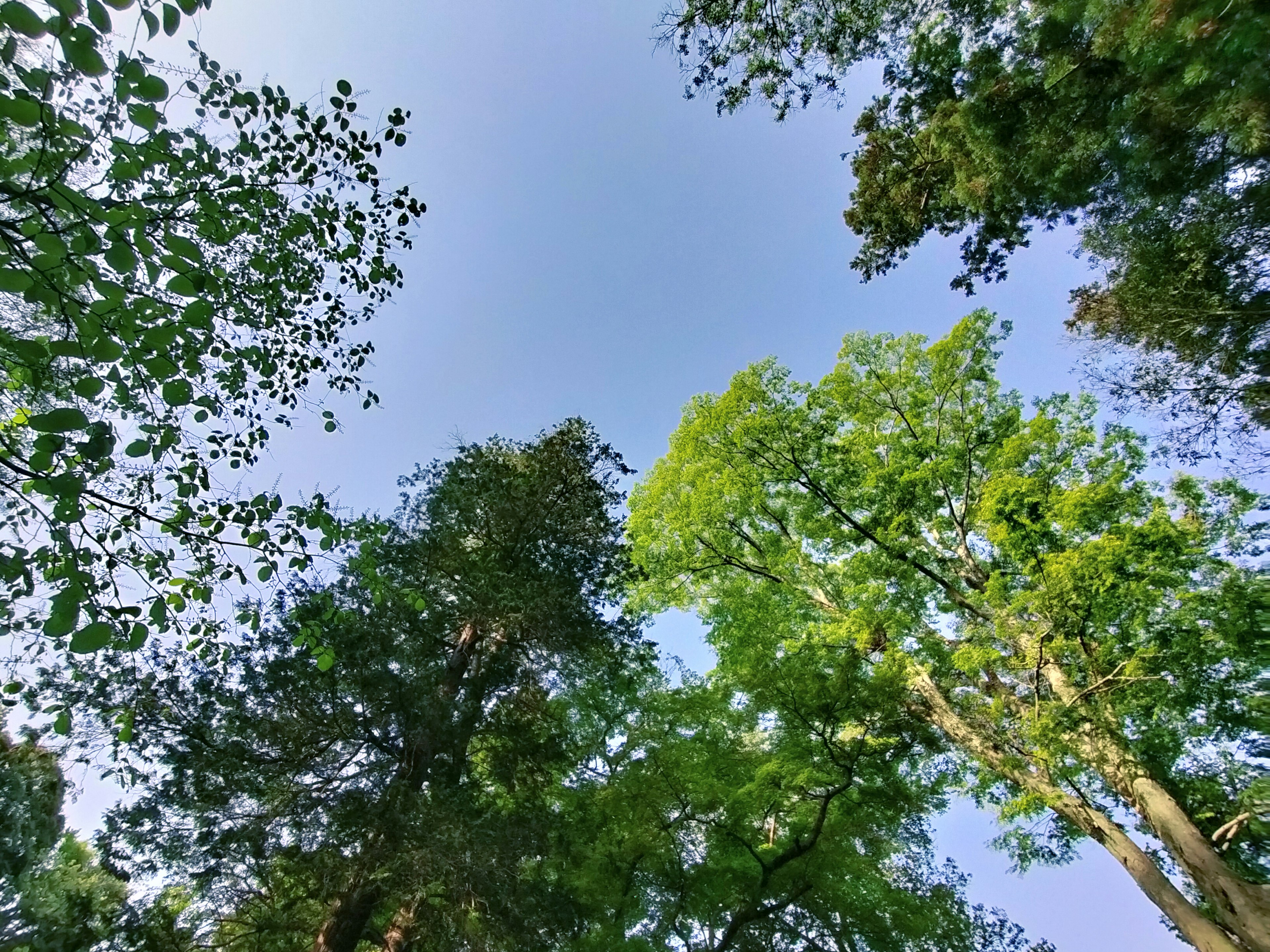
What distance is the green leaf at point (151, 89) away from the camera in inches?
56.6

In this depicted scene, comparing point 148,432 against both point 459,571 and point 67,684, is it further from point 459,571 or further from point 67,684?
point 459,571

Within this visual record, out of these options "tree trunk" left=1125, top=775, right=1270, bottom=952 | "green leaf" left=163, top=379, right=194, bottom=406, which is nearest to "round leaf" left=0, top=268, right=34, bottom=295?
"green leaf" left=163, top=379, right=194, bottom=406

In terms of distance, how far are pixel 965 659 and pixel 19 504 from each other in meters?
9.16

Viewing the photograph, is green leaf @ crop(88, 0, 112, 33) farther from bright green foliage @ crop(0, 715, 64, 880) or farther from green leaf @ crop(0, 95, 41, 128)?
bright green foliage @ crop(0, 715, 64, 880)

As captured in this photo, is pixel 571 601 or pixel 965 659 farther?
pixel 571 601

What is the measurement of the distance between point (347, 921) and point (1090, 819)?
9878mm

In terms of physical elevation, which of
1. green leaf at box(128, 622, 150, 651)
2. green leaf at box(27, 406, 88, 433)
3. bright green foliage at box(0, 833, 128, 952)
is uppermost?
bright green foliage at box(0, 833, 128, 952)

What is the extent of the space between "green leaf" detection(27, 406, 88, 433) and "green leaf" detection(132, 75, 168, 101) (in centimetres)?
84

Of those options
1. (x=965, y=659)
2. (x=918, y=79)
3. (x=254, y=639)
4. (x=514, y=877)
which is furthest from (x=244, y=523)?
(x=918, y=79)

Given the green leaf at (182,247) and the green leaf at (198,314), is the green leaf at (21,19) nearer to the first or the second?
the green leaf at (182,247)

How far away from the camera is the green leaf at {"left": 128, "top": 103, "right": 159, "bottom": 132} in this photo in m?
1.44

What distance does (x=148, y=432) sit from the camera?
229 cm

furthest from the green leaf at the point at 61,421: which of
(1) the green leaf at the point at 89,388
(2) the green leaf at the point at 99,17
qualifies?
(2) the green leaf at the point at 99,17

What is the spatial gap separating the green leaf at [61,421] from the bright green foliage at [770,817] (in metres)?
9.16
